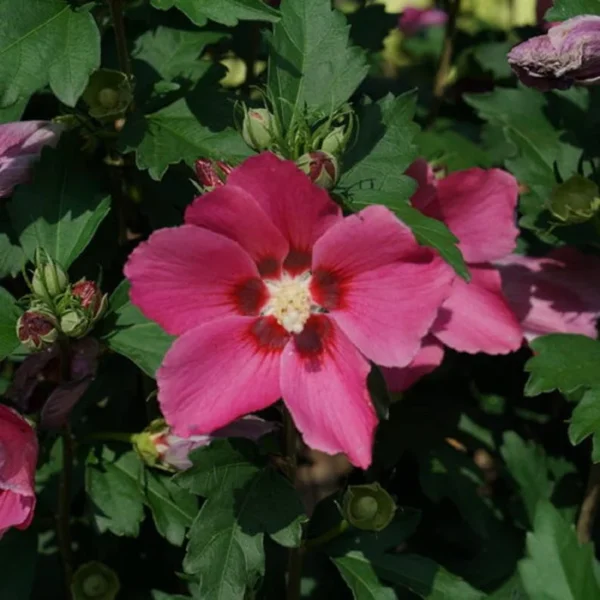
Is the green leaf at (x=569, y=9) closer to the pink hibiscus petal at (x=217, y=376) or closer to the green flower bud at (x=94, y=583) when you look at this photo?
the pink hibiscus petal at (x=217, y=376)

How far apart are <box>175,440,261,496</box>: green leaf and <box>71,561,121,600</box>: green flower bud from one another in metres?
0.32

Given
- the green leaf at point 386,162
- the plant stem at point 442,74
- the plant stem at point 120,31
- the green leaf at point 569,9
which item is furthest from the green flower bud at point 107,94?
the plant stem at point 442,74

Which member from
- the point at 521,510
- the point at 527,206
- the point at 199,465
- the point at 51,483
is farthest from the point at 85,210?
the point at 521,510

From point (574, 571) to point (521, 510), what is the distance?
0.63 meters

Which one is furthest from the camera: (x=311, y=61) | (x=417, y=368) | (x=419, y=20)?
(x=419, y=20)

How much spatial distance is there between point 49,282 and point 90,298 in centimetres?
5

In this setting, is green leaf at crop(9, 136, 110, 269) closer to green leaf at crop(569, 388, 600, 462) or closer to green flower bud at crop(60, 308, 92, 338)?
green flower bud at crop(60, 308, 92, 338)

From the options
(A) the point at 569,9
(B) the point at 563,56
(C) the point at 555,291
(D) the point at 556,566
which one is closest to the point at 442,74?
(C) the point at 555,291

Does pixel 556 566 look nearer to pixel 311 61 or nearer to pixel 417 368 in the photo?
pixel 417 368

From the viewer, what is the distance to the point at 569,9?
4.84 ft

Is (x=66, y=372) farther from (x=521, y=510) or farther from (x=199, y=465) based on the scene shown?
(x=521, y=510)

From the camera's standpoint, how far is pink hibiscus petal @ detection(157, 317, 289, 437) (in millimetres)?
1204

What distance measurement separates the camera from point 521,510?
1861mm

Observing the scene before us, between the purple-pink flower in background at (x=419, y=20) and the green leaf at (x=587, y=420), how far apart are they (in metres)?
2.03
